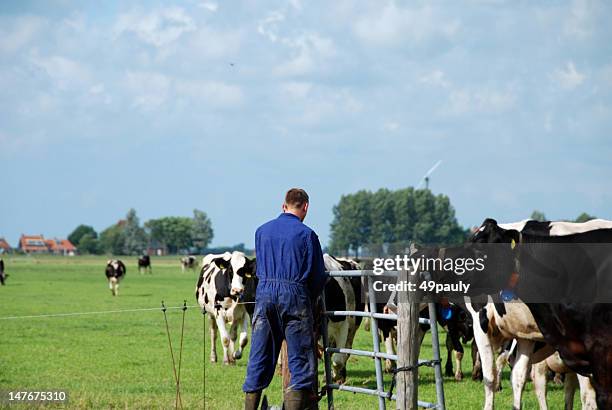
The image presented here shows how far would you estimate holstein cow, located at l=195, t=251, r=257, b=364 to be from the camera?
56.1 ft

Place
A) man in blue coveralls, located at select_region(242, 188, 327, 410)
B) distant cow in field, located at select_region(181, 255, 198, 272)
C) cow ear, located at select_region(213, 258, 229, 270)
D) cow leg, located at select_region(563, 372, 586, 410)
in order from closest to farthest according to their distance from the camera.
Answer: man in blue coveralls, located at select_region(242, 188, 327, 410) < cow leg, located at select_region(563, 372, 586, 410) < cow ear, located at select_region(213, 258, 229, 270) < distant cow in field, located at select_region(181, 255, 198, 272)

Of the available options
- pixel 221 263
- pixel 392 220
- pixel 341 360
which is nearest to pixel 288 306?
pixel 341 360

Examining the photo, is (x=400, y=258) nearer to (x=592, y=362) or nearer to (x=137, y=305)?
(x=592, y=362)

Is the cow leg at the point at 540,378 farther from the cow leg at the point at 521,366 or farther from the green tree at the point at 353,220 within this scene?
the green tree at the point at 353,220

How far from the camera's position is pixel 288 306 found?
8.44 meters

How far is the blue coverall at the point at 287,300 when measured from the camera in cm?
846

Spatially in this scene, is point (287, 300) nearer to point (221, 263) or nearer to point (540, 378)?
point (540, 378)

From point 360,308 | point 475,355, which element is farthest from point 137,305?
point 475,355

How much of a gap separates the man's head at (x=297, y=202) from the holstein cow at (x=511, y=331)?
2334 mm

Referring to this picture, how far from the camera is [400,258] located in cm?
870

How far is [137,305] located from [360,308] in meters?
19.7

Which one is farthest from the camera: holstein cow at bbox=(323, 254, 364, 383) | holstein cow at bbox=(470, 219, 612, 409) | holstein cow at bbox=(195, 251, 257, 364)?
holstein cow at bbox=(195, 251, 257, 364)

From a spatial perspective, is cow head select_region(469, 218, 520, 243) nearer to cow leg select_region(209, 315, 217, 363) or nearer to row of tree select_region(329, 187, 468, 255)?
cow leg select_region(209, 315, 217, 363)

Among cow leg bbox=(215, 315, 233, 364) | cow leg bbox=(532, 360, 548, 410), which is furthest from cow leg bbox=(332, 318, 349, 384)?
cow leg bbox=(532, 360, 548, 410)
